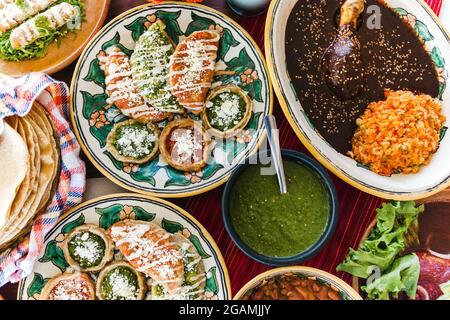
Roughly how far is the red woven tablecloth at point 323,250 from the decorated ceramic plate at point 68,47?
0.84 m

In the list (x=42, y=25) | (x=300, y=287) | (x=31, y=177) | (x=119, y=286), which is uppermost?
(x=42, y=25)

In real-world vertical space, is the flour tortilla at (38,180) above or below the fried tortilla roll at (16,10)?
below

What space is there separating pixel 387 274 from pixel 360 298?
18 centimetres

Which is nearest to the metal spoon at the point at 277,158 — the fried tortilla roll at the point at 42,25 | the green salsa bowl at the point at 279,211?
the green salsa bowl at the point at 279,211

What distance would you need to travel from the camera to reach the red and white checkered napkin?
7.16 ft

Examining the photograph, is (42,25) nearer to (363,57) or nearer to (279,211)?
(279,211)

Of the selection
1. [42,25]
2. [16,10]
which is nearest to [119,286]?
[42,25]

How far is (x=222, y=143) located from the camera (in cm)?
234

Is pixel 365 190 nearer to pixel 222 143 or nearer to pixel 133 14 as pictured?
pixel 222 143

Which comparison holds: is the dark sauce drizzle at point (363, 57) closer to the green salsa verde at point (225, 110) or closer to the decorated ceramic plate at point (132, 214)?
the green salsa verde at point (225, 110)

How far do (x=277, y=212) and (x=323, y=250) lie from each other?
0.40 m

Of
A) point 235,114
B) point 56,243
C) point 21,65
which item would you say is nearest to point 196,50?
point 235,114

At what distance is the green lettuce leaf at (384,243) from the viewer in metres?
2.28

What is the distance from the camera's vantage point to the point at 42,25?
7.81ft
